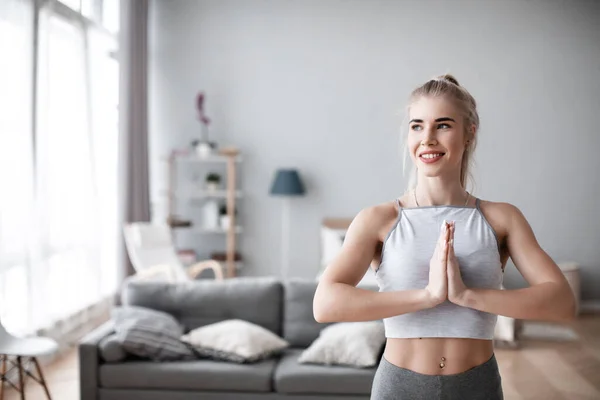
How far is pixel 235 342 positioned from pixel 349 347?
1.78 feet

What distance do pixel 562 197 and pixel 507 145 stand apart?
72 cm

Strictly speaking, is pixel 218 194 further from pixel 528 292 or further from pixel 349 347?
pixel 528 292

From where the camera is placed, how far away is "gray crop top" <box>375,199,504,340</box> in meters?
1.05

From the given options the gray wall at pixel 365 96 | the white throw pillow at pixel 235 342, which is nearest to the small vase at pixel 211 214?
the gray wall at pixel 365 96

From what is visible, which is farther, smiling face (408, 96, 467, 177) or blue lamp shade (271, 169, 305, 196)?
blue lamp shade (271, 169, 305, 196)

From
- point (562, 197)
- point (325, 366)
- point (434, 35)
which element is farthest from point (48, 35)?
point (562, 197)

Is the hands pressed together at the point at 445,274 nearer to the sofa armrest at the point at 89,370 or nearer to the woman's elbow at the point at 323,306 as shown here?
the woman's elbow at the point at 323,306

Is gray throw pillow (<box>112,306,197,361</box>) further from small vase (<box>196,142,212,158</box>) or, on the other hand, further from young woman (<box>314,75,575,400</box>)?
small vase (<box>196,142,212,158</box>)

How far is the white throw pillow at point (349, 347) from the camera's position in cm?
291

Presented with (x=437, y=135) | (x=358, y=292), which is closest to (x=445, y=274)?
(x=358, y=292)

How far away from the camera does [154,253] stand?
5.04m

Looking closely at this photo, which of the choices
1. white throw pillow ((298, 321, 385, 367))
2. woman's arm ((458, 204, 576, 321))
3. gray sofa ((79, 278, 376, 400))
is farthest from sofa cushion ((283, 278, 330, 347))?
woman's arm ((458, 204, 576, 321))

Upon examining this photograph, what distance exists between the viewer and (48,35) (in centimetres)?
413

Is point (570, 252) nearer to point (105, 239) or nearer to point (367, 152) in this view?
point (367, 152)
